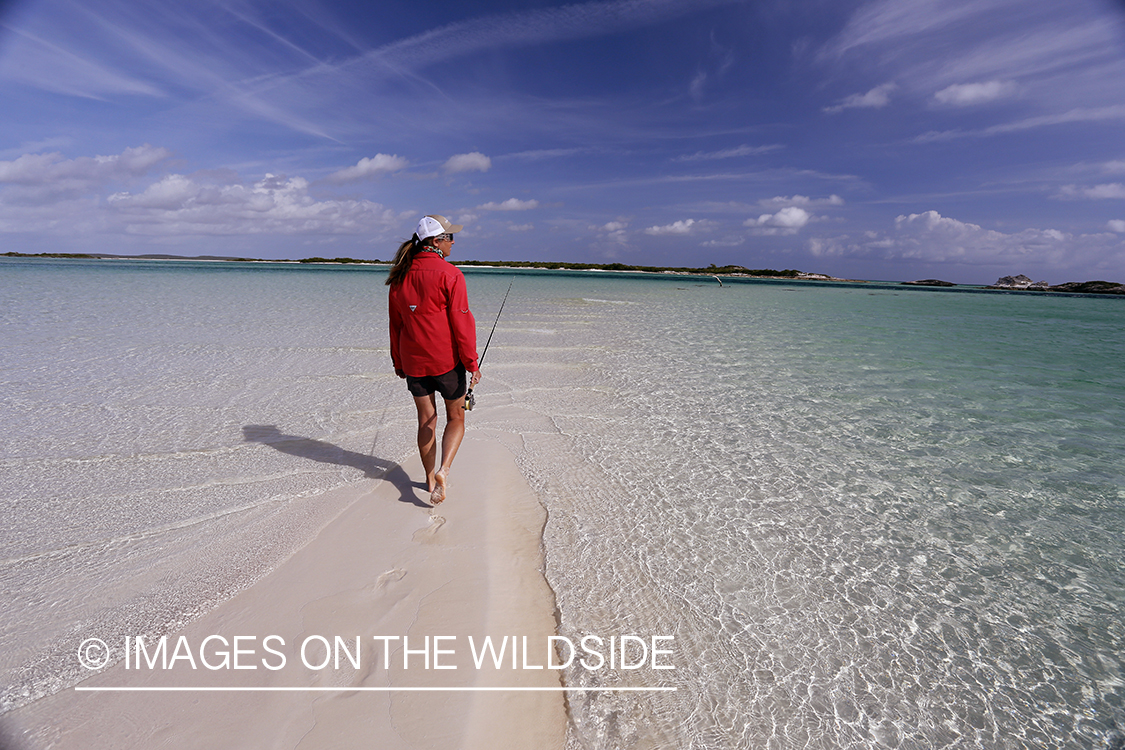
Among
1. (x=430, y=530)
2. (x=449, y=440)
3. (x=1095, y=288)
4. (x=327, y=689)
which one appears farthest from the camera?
(x=1095, y=288)

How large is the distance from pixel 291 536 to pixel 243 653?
1.11 metres

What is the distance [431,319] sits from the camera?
3715 mm

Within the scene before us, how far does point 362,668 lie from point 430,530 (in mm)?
1300

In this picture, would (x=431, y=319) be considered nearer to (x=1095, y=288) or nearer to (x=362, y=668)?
(x=362, y=668)

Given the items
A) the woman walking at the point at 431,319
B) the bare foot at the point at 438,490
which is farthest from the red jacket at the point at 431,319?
the bare foot at the point at 438,490

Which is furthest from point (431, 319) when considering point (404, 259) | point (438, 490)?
point (438, 490)

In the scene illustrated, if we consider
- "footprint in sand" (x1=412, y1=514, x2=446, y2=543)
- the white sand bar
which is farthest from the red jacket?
the white sand bar

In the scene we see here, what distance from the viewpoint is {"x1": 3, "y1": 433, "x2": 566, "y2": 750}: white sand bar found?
2043 millimetres

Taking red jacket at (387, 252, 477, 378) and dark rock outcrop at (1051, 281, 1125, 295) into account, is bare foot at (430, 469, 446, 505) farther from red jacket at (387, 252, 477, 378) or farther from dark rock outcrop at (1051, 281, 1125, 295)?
dark rock outcrop at (1051, 281, 1125, 295)

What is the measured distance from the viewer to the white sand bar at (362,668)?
2.04 metres

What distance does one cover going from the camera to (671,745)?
211 centimetres

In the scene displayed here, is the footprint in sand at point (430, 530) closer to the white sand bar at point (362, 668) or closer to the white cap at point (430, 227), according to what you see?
the white sand bar at point (362, 668)

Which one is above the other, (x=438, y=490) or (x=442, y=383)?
(x=442, y=383)

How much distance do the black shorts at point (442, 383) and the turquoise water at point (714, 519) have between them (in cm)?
120
